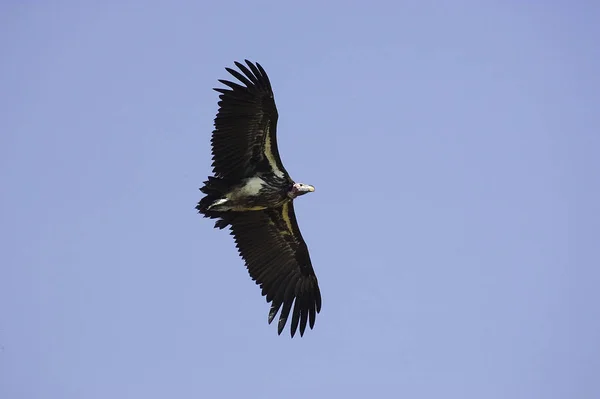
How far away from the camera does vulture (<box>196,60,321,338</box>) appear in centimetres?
2681

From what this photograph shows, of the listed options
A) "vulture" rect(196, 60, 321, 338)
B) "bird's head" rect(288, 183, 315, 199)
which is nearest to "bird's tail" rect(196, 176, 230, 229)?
"vulture" rect(196, 60, 321, 338)

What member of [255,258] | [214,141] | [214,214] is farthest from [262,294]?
[214,141]

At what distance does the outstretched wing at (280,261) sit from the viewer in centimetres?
2930

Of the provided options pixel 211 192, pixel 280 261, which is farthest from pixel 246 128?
pixel 280 261

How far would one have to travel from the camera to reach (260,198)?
27.8 meters

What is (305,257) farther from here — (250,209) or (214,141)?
(214,141)

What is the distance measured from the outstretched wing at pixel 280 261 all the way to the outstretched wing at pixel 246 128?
2027mm

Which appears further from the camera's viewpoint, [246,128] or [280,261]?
[280,261]

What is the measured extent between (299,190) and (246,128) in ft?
7.23

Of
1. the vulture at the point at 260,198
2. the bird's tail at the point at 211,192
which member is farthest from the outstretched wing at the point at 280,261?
the bird's tail at the point at 211,192

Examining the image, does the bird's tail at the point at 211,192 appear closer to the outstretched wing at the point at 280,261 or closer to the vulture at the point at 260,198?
the vulture at the point at 260,198

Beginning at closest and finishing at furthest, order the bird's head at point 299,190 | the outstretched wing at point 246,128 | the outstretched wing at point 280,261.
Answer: the outstretched wing at point 246,128, the bird's head at point 299,190, the outstretched wing at point 280,261

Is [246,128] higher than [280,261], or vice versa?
[246,128]

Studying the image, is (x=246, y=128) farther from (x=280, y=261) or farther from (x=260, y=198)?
(x=280, y=261)
